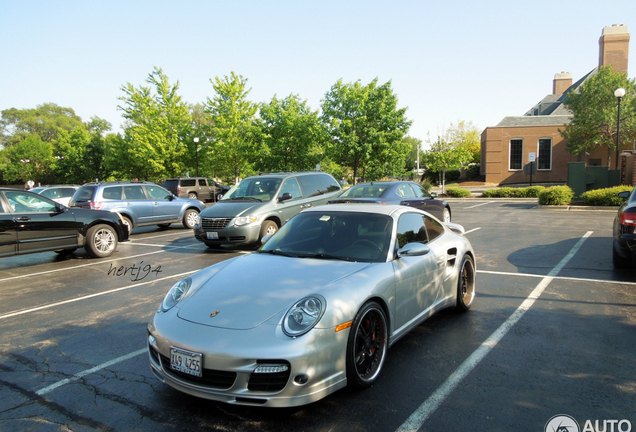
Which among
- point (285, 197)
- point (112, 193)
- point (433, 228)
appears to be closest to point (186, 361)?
point (433, 228)

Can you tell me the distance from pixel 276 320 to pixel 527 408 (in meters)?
1.93

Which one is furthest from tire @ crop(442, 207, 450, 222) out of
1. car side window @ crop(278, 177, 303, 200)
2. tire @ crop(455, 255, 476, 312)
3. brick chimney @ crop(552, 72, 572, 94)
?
brick chimney @ crop(552, 72, 572, 94)

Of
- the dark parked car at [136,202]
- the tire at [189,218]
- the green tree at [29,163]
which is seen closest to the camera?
the dark parked car at [136,202]

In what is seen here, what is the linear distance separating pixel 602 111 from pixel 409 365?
134 ft

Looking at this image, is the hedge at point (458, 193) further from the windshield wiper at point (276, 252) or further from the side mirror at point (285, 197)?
the windshield wiper at point (276, 252)

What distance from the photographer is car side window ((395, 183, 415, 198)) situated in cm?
1170

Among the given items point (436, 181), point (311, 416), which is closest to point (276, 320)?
point (311, 416)

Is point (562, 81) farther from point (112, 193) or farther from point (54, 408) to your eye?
point (54, 408)

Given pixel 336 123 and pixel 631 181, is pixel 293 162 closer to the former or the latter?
pixel 336 123

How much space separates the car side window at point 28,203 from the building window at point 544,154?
4321 centimetres

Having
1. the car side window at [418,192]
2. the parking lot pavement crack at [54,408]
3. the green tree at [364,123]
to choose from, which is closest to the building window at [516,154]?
the green tree at [364,123]

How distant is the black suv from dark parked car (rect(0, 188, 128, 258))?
82.5 inches

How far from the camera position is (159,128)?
119ft

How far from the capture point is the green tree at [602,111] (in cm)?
3538
